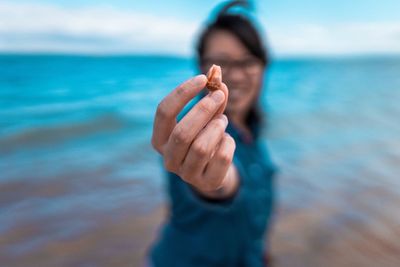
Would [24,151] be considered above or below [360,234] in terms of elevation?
below

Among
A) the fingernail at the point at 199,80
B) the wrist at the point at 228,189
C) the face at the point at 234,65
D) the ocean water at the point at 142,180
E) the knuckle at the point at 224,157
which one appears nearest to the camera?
the fingernail at the point at 199,80

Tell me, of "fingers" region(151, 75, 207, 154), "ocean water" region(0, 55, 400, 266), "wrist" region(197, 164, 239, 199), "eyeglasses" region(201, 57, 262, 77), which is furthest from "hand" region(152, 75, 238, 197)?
"ocean water" region(0, 55, 400, 266)

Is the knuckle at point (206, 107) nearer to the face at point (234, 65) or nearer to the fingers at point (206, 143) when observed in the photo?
the fingers at point (206, 143)

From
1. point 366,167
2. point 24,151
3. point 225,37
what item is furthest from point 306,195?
point 24,151

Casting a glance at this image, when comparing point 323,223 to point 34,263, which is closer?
point 34,263

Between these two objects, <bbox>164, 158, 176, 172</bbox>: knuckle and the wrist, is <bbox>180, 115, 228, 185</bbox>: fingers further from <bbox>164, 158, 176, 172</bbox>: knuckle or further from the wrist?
the wrist

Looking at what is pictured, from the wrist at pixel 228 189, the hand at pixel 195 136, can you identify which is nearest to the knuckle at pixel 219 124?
the hand at pixel 195 136

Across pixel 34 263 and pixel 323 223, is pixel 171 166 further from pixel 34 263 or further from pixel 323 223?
pixel 323 223

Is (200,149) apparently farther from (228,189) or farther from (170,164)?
(228,189)
